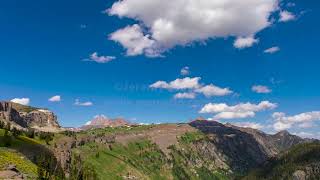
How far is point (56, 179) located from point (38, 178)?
36.3m

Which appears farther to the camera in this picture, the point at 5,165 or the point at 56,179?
the point at 56,179

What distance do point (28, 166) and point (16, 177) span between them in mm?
44381

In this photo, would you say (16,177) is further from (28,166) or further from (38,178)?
(28,166)

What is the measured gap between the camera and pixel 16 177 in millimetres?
133750

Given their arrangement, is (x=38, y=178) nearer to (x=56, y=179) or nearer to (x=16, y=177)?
(x=16, y=177)

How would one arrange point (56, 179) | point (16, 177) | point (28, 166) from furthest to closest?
point (56, 179)
point (28, 166)
point (16, 177)

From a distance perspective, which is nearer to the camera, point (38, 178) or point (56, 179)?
point (38, 178)

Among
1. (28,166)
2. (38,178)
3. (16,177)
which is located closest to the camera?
(16,177)

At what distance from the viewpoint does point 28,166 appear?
581ft

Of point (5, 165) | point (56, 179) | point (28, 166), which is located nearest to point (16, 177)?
point (5, 165)

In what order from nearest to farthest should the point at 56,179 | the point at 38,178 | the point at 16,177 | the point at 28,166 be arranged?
the point at 16,177, the point at 38,178, the point at 28,166, the point at 56,179

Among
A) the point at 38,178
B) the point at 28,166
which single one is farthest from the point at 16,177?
the point at 28,166

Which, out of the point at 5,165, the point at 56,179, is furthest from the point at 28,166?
the point at 5,165

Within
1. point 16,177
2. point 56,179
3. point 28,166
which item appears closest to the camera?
point 16,177
